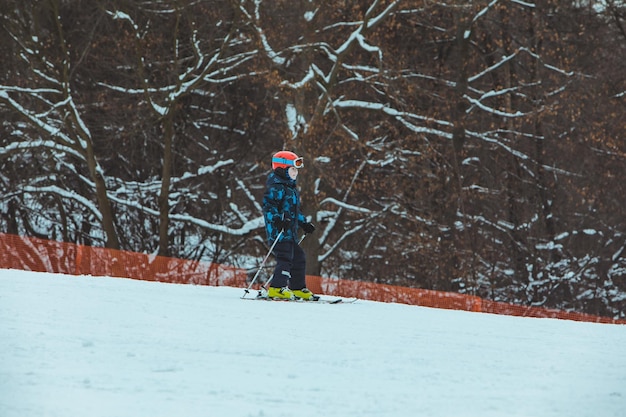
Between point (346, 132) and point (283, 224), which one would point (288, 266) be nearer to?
point (283, 224)

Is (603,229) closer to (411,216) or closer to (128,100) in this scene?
(411,216)

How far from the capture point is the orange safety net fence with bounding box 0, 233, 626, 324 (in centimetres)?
1833

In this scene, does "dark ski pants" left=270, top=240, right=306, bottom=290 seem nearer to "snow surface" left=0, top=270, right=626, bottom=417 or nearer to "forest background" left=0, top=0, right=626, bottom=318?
"snow surface" left=0, top=270, right=626, bottom=417

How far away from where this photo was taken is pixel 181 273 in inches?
835

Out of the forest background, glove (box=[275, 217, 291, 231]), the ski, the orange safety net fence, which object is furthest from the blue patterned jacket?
the forest background

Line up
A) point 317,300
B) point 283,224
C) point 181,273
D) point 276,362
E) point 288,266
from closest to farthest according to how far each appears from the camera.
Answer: point 276,362, point 283,224, point 288,266, point 317,300, point 181,273

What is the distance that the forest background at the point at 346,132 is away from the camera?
20516 mm

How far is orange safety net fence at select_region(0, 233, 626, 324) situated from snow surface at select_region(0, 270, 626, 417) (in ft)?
30.8

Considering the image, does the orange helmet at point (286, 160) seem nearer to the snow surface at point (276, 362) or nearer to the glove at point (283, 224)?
A: the glove at point (283, 224)

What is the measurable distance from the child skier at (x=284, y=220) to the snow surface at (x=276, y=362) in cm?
147

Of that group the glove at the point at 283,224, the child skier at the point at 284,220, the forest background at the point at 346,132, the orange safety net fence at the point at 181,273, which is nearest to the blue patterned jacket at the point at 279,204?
the child skier at the point at 284,220

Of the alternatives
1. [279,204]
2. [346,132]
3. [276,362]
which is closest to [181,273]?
[346,132]

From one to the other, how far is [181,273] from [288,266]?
11.0 m

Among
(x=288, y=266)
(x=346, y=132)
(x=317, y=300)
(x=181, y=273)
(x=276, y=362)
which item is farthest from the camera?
(x=181, y=273)
